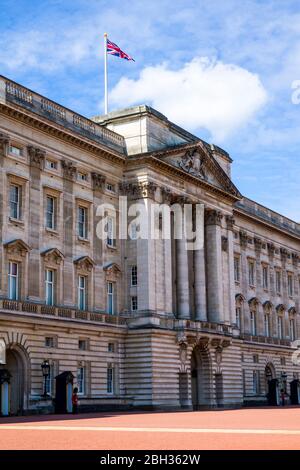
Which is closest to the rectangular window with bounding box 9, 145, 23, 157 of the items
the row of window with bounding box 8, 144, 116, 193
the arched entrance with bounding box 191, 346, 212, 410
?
the row of window with bounding box 8, 144, 116, 193

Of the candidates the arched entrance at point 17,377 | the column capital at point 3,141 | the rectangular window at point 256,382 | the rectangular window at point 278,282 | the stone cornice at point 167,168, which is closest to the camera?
the arched entrance at point 17,377

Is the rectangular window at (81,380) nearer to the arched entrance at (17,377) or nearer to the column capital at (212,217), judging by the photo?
the arched entrance at (17,377)

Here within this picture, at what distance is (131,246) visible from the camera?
58.6 metres

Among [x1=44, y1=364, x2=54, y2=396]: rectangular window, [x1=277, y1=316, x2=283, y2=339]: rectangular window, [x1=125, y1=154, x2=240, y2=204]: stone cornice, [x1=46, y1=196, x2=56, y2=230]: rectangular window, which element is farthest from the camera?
[x1=277, y1=316, x2=283, y2=339]: rectangular window

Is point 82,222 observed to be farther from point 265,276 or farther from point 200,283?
point 265,276

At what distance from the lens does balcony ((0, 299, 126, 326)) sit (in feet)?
150

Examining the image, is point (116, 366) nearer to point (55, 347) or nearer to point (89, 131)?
point (55, 347)

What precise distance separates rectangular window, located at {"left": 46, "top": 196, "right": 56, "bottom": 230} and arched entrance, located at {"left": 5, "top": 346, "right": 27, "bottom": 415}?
9.02m

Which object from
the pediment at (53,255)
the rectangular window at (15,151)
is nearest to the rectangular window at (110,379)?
the pediment at (53,255)

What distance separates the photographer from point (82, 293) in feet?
177

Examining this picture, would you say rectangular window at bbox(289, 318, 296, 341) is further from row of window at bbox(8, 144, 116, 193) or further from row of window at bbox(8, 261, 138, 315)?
row of window at bbox(8, 144, 116, 193)

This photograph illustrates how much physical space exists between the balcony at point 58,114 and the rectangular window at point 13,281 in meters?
10.1

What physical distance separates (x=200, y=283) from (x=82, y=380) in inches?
A: 652

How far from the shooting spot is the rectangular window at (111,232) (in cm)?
5734
